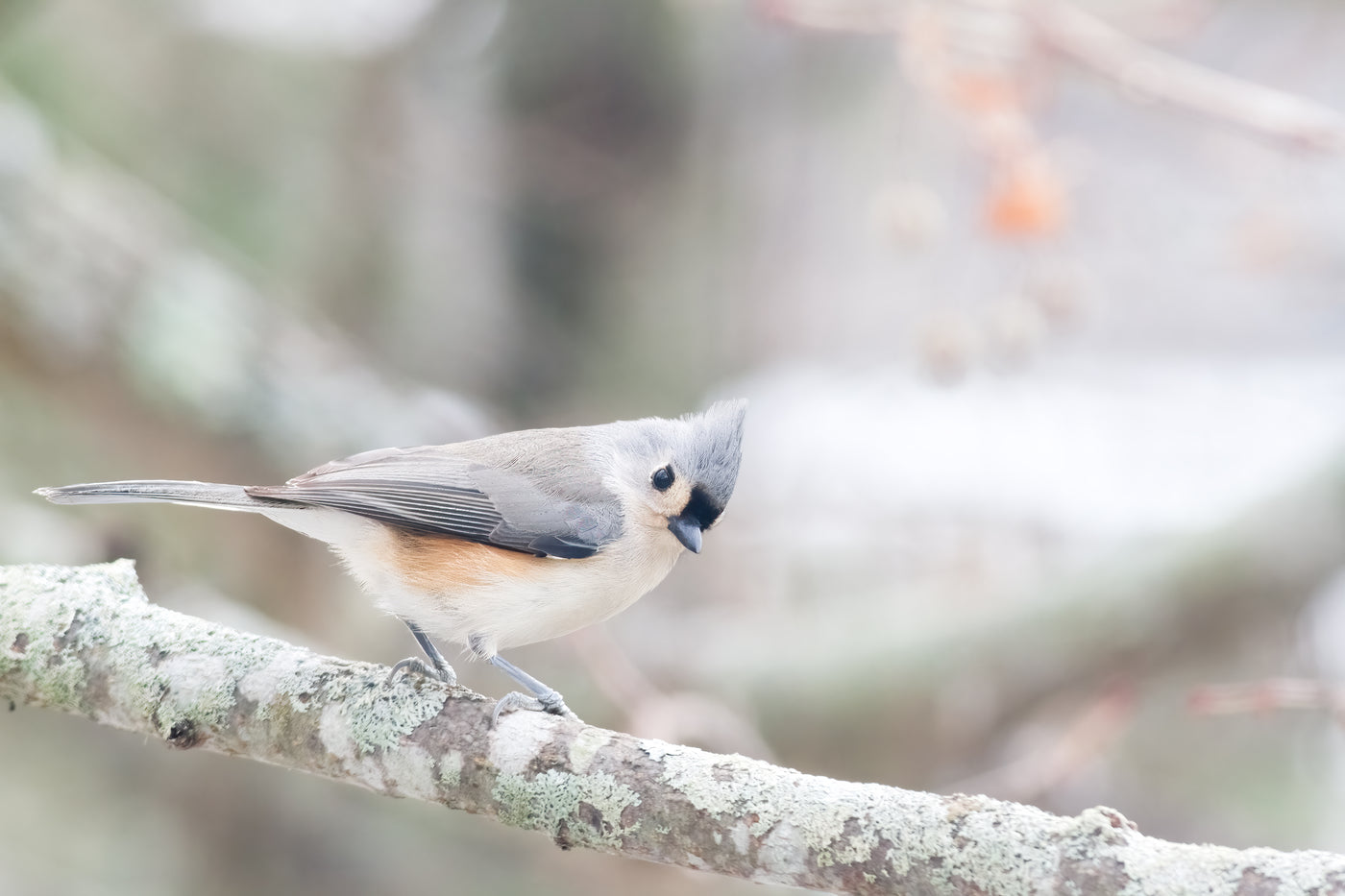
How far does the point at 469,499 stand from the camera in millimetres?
2215

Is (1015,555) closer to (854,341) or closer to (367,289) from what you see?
(854,341)

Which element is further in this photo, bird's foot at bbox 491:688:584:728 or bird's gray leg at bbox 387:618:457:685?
bird's gray leg at bbox 387:618:457:685

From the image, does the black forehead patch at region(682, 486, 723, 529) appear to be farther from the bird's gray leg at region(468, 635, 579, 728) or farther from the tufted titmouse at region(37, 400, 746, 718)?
the bird's gray leg at region(468, 635, 579, 728)

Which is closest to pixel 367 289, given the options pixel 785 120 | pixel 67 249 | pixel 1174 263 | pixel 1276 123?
pixel 67 249

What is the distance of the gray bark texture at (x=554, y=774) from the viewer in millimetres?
1314

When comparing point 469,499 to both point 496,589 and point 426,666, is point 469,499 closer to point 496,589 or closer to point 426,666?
point 496,589

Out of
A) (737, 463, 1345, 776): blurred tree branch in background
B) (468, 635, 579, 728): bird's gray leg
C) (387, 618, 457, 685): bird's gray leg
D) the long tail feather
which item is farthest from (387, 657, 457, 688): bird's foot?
(737, 463, 1345, 776): blurred tree branch in background

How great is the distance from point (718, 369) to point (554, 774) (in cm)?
350

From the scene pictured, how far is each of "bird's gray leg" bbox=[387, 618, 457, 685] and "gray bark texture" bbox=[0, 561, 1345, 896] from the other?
0.03 m

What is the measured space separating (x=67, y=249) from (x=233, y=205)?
1191mm

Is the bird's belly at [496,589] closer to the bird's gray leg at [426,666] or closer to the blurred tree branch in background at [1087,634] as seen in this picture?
the bird's gray leg at [426,666]

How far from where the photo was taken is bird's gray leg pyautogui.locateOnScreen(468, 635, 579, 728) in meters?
1.75

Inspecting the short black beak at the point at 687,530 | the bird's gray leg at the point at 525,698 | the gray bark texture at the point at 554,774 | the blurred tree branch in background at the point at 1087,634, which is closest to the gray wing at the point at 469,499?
the short black beak at the point at 687,530

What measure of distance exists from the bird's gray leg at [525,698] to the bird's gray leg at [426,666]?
0.08 meters
